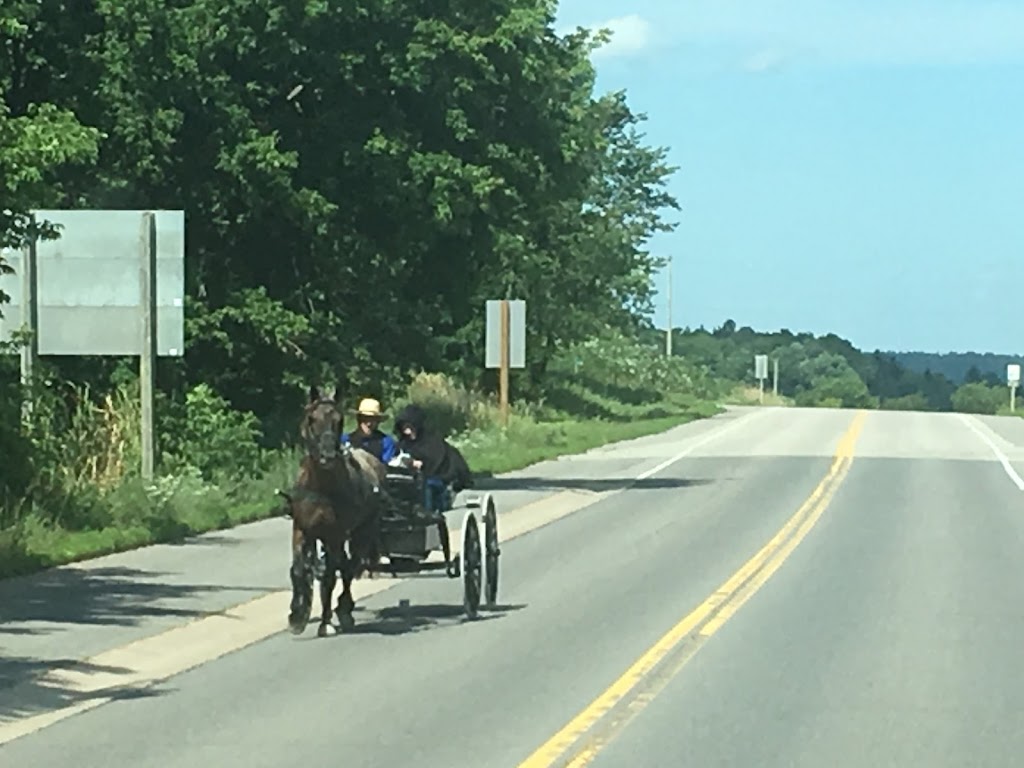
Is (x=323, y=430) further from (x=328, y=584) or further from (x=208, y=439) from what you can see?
(x=208, y=439)

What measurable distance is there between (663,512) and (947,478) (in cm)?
1178

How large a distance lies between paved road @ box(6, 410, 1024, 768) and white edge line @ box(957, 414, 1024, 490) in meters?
13.0

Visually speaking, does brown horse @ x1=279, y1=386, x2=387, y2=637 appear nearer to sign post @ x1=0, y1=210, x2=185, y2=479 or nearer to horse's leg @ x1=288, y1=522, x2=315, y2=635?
horse's leg @ x1=288, y1=522, x2=315, y2=635

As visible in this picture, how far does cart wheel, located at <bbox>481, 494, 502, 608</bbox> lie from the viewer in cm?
1773

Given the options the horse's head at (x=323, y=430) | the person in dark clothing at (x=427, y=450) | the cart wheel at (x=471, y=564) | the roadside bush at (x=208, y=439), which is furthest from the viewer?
the roadside bush at (x=208, y=439)

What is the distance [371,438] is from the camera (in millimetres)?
17734

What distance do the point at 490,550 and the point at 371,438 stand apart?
1.27 metres

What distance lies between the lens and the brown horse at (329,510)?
15547mm

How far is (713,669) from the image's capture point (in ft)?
47.9

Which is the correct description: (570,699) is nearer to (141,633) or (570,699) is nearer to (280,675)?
(280,675)

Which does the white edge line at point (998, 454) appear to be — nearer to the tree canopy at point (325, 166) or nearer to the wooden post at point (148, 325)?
the tree canopy at point (325, 166)

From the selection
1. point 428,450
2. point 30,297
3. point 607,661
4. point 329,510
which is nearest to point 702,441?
point 30,297

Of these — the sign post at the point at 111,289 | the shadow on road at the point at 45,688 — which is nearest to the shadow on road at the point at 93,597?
the shadow on road at the point at 45,688

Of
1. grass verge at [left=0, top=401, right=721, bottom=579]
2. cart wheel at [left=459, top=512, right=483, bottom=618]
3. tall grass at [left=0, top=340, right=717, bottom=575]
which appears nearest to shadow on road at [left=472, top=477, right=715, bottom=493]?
grass verge at [left=0, top=401, right=721, bottom=579]
